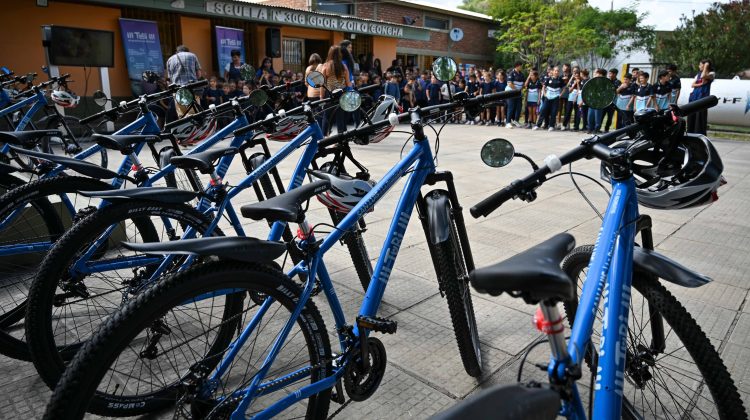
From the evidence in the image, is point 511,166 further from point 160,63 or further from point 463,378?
point 160,63

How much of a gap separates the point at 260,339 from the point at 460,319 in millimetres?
1070

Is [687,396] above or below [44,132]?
below

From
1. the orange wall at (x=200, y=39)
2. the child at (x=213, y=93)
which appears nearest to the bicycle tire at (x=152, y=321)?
the child at (x=213, y=93)

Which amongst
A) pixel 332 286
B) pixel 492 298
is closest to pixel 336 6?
pixel 492 298

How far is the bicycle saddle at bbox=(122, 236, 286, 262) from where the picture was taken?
1506 mm

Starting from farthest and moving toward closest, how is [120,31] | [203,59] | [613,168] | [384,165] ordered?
[203,59] < [120,31] < [384,165] < [613,168]

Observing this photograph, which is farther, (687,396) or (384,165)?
(384,165)

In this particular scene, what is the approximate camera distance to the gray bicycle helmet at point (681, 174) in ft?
5.31

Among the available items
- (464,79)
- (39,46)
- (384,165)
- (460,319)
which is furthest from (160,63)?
(460,319)

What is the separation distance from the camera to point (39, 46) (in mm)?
12281

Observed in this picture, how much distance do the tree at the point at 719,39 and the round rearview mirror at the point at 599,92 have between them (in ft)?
98.0

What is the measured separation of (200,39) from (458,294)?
14.9 m

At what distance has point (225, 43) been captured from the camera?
50.5 ft

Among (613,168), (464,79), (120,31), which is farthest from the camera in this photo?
A: (464,79)
